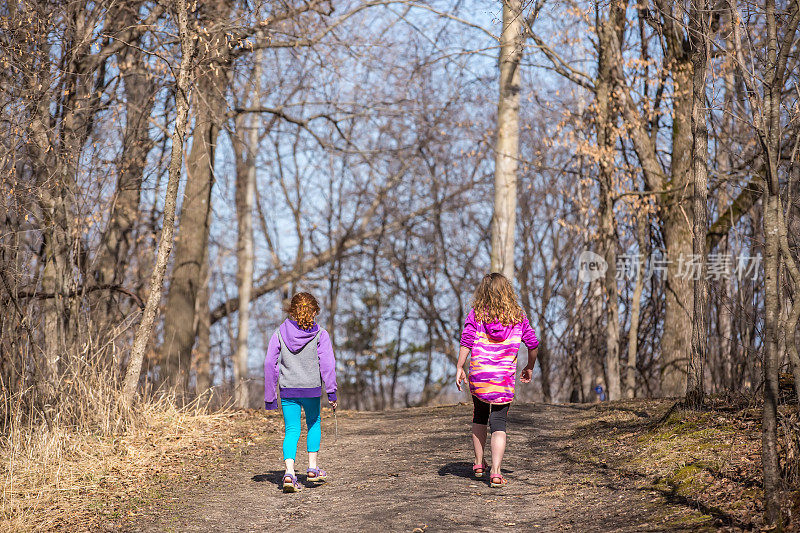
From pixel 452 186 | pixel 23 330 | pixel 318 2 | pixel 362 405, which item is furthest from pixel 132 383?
pixel 362 405

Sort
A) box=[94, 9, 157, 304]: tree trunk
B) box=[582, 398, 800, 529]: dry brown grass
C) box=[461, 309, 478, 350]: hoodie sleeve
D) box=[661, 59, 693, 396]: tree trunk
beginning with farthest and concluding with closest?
1. box=[661, 59, 693, 396]: tree trunk
2. box=[94, 9, 157, 304]: tree trunk
3. box=[461, 309, 478, 350]: hoodie sleeve
4. box=[582, 398, 800, 529]: dry brown grass

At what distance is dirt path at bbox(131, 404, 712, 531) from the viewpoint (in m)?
5.25

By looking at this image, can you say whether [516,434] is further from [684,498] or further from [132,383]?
[132,383]

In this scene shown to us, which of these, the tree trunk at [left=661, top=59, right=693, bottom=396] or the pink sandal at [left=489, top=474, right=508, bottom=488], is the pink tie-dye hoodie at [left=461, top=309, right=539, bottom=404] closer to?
the pink sandal at [left=489, top=474, right=508, bottom=488]

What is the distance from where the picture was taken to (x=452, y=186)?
1069 inches

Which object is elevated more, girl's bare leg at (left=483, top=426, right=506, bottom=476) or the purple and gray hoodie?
the purple and gray hoodie

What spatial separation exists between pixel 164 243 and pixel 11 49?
8.23 feet

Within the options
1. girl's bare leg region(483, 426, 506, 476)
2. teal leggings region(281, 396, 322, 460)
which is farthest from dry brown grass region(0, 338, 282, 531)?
girl's bare leg region(483, 426, 506, 476)

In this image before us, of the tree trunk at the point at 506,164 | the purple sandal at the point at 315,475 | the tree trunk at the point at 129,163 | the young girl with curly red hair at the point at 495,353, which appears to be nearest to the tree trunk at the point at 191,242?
the tree trunk at the point at 129,163

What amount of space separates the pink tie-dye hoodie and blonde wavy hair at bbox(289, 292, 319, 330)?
1.29 metres

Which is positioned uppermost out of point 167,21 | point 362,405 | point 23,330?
point 167,21

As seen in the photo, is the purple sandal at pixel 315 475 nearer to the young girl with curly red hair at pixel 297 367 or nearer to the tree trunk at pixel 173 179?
the young girl with curly red hair at pixel 297 367

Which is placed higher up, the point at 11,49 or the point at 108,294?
the point at 11,49

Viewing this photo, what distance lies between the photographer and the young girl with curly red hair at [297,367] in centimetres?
648
